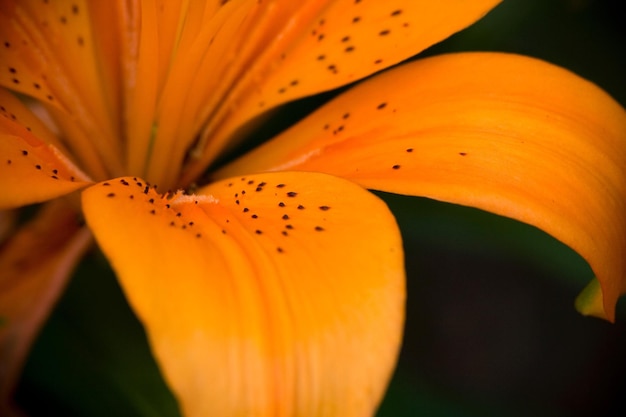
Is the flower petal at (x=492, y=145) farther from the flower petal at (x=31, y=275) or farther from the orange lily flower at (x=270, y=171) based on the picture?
the flower petal at (x=31, y=275)

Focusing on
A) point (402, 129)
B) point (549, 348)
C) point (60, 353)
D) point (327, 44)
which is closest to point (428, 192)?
point (402, 129)

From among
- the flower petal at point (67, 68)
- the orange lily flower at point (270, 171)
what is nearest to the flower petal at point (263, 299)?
the orange lily flower at point (270, 171)

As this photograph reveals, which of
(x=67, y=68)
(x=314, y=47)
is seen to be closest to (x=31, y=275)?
(x=67, y=68)

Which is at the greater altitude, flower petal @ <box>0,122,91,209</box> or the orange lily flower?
flower petal @ <box>0,122,91,209</box>

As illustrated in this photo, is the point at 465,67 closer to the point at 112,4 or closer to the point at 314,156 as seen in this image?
the point at 314,156

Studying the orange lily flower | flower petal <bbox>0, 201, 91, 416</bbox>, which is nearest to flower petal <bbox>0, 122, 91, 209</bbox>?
the orange lily flower

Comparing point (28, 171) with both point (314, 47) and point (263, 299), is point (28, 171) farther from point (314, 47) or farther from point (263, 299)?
point (314, 47)

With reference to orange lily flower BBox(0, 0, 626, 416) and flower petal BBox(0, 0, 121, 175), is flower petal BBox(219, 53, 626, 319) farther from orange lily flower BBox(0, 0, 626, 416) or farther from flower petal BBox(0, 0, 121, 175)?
flower petal BBox(0, 0, 121, 175)
